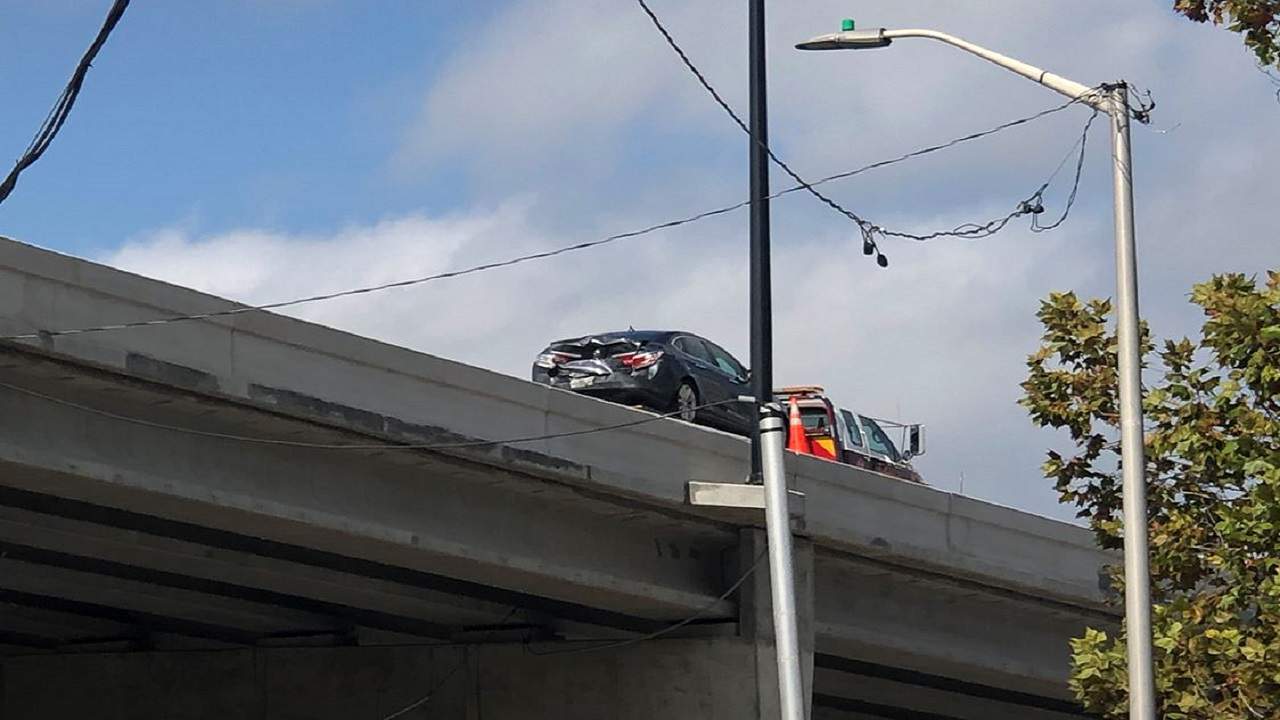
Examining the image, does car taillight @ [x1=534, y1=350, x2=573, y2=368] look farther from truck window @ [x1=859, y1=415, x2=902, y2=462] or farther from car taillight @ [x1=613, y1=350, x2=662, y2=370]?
truck window @ [x1=859, y1=415, x2=902, y2=462]

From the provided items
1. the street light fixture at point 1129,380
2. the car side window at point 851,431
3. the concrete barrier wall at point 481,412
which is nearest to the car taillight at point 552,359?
the concrete barrier wall at point 481,412

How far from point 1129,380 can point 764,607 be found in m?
8.73

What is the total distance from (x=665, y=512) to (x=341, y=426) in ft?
16.2

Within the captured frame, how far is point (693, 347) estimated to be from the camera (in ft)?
102

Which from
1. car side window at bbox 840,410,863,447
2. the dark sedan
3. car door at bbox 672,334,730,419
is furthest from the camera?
car side window at bbox 840,410,863,447

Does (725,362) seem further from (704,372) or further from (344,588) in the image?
(344,588)

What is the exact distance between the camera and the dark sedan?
29.7 meters

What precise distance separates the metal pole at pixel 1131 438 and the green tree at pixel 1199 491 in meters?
0.57

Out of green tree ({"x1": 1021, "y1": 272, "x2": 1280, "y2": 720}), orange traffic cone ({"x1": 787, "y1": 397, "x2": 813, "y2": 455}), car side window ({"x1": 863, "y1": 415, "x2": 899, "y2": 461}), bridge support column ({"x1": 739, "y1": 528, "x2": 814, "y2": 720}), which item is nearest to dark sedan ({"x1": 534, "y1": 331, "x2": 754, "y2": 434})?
orange traffic cone ({"x1": 787, "y1": 397, "x2": 813, "y2": 455})

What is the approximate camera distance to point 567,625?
26312mm

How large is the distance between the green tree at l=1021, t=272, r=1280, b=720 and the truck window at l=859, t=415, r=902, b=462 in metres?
19.8

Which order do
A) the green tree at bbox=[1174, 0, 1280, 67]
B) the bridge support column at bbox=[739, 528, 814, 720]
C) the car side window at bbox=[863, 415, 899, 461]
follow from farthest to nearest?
the car side window at bbox=[863, 415, 899, 461]
the bridge support column at bbox=[739, 528, 814, 720]
the green tree at bbox=[1174, 0, 1280, 67]

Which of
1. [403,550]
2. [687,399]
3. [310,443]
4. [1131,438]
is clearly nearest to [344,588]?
[403,550]

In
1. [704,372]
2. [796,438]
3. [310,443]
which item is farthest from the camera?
[796,438]
